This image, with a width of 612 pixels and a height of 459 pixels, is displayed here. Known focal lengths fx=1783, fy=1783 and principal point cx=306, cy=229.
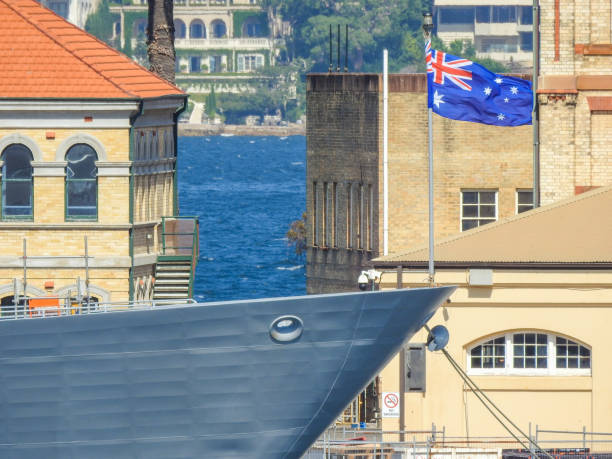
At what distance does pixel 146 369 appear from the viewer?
2811 cm

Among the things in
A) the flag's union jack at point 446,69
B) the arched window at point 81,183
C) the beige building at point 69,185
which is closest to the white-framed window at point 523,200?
the flag's union jack at point 446,69

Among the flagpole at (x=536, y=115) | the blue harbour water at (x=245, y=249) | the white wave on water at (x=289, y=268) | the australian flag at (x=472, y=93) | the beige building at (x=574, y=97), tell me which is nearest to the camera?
the australian flag at (x=472, y=93)

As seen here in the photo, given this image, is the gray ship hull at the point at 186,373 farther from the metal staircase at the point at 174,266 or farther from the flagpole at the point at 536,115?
the flagpole at the point at 536,115

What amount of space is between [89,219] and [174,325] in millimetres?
5895

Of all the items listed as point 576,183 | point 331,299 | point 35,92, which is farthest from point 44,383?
point 576,183

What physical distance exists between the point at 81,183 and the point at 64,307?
17.7 ft

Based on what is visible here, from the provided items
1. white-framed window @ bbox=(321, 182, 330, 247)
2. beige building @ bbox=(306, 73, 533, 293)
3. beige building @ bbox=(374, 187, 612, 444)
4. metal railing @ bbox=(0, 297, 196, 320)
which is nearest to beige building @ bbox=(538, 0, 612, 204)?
beige building @ bbox=(306, 73, 533, 293)

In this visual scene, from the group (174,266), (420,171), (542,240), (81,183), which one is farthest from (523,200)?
(81,183)

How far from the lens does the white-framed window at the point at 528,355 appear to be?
35844mm

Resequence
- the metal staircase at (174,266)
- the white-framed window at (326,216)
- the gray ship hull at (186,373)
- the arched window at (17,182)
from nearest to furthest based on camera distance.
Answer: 1. the gray ship hull at (186,373)
2. the arched window at (17,182)
3. the metal staircase at (174,266)
4. the white-framed window at (326,216)

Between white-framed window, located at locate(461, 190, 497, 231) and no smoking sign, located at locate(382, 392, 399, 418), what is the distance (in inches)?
713

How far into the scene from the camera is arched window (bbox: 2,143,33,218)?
3303 cm

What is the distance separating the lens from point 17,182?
33062 mm

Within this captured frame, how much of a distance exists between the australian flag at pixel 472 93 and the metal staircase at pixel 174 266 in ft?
19.9
